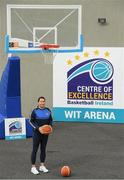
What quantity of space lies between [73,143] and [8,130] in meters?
2.04

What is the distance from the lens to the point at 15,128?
47.2 feet

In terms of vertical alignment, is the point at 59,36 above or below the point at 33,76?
above

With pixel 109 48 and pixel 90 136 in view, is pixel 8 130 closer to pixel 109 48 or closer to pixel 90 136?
pixel 90 136

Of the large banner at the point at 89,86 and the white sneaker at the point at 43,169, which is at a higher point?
the large banner at the point at 89,86

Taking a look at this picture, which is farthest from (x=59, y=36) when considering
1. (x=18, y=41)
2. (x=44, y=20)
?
(x=18, y=41)

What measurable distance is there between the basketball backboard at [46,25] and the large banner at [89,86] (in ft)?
4.83

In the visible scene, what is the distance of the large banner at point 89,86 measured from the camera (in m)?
17.3

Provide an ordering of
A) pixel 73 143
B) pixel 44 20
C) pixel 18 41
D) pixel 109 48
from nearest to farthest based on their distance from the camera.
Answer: pixel 73 143, pixel 18 41, pixel 44 20, pixel 109 48

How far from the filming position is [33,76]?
58.6 feet

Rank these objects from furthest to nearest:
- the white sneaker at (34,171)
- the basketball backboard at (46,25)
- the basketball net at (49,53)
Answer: the basketball backboard at (46,25), the basketball net at (49,53), the white sneaker at (34,171)

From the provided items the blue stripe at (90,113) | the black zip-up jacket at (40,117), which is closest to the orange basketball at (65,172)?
the black zip-up jacket at (40,117)

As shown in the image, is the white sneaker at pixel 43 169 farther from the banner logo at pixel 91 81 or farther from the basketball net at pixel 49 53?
the banner logo at pixel 91 81

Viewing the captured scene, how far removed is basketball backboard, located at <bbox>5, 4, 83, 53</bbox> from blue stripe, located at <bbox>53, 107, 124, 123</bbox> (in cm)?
284

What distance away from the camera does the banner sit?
14273 millimetres
